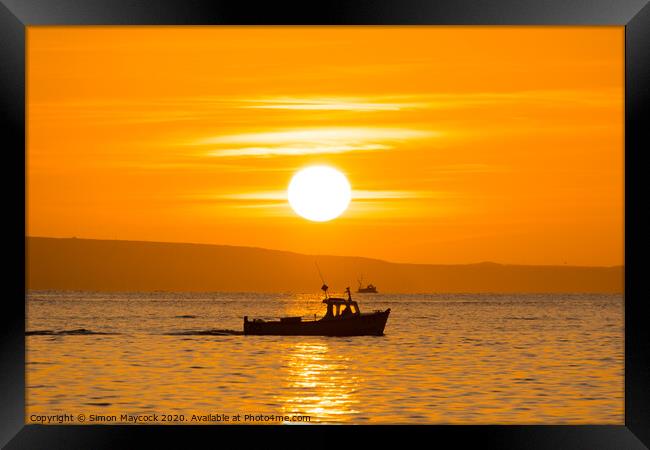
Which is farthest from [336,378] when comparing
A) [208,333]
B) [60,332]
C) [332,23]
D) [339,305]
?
[60,332]

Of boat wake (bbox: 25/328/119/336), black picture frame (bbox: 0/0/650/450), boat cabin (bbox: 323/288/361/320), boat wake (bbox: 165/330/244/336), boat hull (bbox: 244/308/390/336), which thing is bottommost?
boat wake (bbox: 25/328/119/336)

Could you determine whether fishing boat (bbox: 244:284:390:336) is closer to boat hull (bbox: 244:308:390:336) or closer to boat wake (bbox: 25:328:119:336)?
boat hull (bbox: 244:308:390:336)

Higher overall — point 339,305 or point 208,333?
point 339,305

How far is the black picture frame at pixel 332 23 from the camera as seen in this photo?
12.3ft

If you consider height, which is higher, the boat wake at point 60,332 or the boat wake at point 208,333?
the boat wake at point 208,333

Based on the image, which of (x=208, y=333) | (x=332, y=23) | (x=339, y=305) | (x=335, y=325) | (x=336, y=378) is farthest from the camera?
(x=208, y=333)

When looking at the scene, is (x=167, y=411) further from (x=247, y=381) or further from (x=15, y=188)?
(x=15, y=188)

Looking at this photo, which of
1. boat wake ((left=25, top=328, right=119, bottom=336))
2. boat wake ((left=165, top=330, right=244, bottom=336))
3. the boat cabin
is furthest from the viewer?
boat wake ((left=25, top=328, right=119, bottom=336))

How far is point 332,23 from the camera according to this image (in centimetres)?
377

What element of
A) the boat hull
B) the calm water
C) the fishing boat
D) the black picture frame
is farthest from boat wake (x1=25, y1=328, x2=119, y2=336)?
the black picture frame

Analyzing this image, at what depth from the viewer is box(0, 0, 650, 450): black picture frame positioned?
3758 mm

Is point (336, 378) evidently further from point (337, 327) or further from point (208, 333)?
point (208, 333)

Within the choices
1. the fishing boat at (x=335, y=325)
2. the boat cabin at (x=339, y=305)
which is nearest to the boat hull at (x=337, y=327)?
the fishing boat at (x=335, y=325)

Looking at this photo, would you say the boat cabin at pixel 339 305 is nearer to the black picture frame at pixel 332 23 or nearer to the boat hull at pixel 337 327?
the boat hull at pixel 337 327
